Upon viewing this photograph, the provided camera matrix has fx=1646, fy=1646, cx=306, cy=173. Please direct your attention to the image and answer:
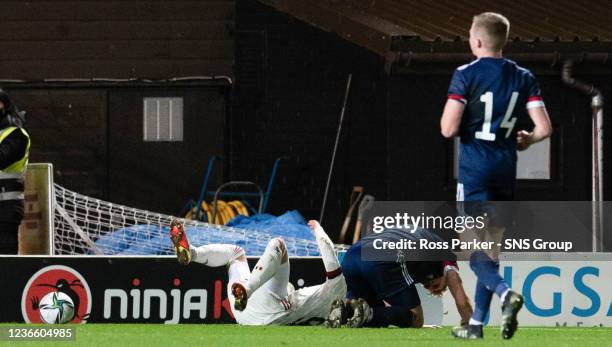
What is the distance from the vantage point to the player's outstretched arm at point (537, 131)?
29.6 ft

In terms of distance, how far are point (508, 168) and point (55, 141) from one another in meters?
12.2

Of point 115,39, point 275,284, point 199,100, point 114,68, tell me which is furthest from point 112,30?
point 275,284

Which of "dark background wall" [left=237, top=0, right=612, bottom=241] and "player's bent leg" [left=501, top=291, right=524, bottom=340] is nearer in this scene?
"player's bent leg" [left=501, top=291, right=524, bottom=340]

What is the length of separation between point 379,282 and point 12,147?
3.01 m

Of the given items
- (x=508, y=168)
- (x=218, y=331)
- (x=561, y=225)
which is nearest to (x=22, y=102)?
(x=561, y=225)

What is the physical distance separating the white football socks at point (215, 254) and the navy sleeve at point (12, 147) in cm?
158

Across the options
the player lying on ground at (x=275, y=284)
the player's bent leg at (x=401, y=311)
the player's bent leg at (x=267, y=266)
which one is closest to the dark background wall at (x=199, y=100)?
the player lying on ground at (x=275, y=284)

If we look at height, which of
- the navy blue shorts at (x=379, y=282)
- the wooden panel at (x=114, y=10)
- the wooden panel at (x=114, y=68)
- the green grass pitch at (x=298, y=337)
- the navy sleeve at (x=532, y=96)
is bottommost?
the green grass pitch at (x=298, y=337)

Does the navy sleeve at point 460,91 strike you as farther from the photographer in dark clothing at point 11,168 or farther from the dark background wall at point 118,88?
the dark background wall at point 118,88

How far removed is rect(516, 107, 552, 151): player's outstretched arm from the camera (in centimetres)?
901

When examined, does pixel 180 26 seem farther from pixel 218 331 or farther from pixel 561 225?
pixel 218 331

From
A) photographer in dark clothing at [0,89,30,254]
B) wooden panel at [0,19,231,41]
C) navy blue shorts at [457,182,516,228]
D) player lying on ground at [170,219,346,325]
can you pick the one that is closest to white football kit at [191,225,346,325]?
player lying on ground at [170,219,346,325]

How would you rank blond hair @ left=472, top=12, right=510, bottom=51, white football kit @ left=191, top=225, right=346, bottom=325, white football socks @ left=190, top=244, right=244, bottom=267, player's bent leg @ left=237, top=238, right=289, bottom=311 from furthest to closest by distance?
white football socks @ left=190, top=244, right=244, bottom=267 < white football kit @ left=191, top=225, right=346, bottom=325 < player's bent leg @ left=237, top=238, right=289, bottom=311 < blond hair @ left=472, top=12, right=510, bottom=51

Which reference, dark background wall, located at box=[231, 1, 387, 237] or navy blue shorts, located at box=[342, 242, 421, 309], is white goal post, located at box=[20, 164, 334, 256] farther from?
dark background wall, located at box=[231, 1, 387, 237]
